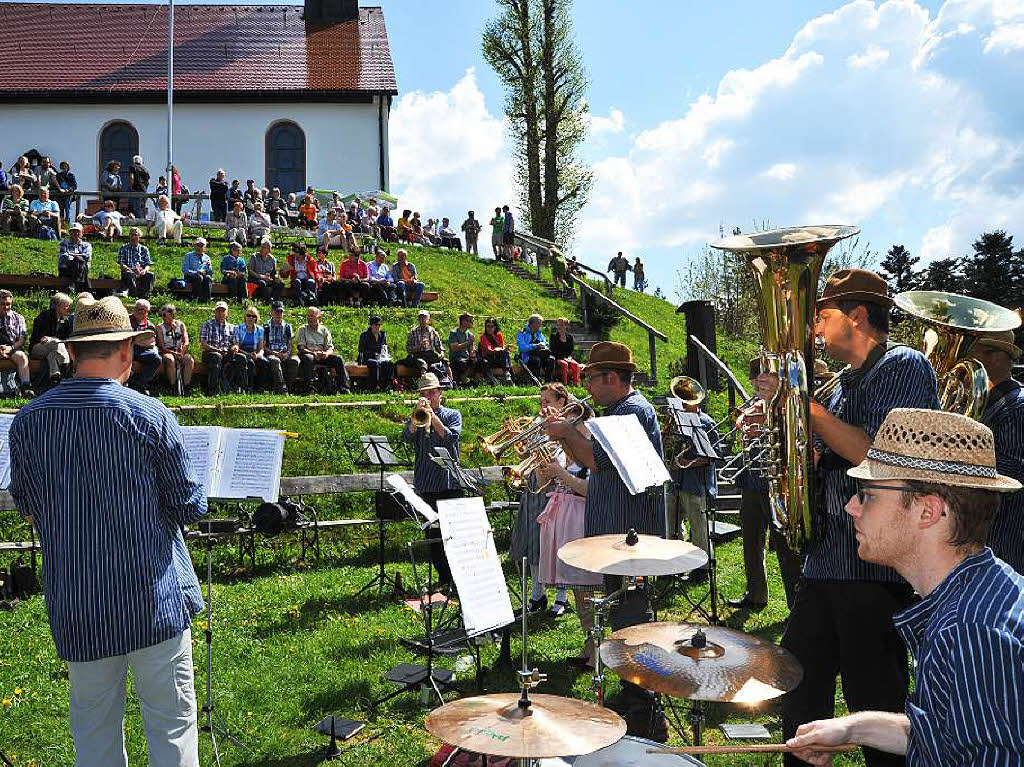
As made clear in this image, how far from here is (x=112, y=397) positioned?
397 cm

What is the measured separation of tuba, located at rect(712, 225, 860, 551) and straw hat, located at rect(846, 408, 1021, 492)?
1.40m

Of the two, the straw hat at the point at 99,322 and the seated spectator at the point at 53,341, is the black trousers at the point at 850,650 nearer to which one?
the straw hat at the point at 99,322

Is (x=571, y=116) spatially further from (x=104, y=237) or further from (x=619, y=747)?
(x=619, y=747)

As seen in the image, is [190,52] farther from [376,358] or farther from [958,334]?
[958,334]

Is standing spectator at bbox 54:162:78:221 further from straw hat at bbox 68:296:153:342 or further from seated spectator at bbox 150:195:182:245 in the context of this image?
straw hat at bbox 68:296:153:342

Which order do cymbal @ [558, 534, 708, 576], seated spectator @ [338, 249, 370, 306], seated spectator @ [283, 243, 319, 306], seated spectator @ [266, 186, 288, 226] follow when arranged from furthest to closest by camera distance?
seated spectator @ [266, 186, 288, 226]
seated spectator @ [338, 249, 370, 306]
seated spectator @ [283, 243, 319, 306]
cymbal @ [558, 534, 708, 576]

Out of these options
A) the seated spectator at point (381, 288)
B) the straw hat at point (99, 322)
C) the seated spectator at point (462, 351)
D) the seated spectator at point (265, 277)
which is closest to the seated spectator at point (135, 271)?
the seated spectator at point (265, 277)

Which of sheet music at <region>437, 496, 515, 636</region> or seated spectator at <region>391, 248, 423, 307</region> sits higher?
seated spectator at <region>391, 248, 423, 307</region>

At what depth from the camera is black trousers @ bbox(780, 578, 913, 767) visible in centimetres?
390

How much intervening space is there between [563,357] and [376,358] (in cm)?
404

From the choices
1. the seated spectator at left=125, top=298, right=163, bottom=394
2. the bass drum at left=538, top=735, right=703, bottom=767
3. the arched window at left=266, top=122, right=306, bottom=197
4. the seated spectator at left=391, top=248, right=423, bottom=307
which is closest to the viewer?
the bass drum at left=538, top=735, right=703, bottom=767

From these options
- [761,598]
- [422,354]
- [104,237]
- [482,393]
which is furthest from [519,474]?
[104,237]

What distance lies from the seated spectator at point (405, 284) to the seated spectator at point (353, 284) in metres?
0.79

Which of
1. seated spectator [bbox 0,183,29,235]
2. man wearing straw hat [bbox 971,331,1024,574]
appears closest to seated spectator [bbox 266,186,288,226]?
seated spectator [bbox 0,183,29,235]
